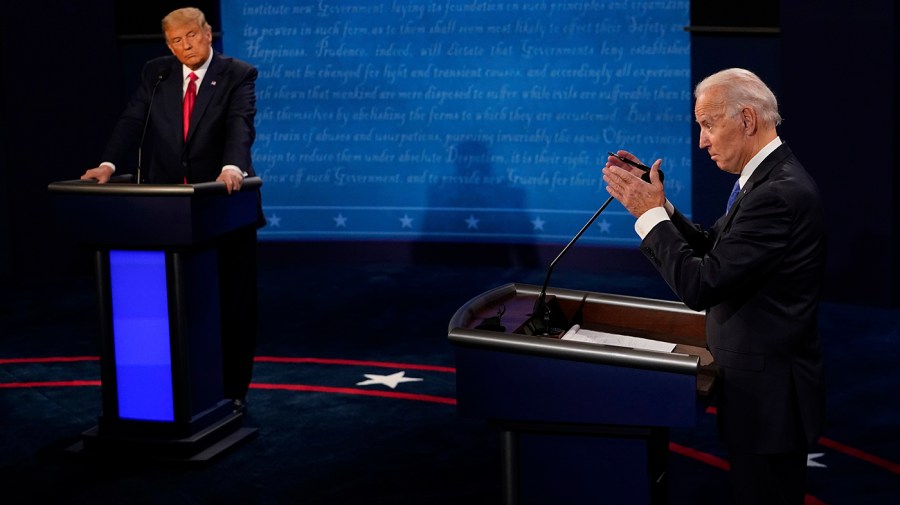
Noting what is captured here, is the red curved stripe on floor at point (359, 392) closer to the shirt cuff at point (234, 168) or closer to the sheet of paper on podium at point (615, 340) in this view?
the shirt cuff at point (234, 168)

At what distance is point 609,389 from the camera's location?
2.46 metres

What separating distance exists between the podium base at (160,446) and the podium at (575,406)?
1.92 m

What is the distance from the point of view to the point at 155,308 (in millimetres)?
4211

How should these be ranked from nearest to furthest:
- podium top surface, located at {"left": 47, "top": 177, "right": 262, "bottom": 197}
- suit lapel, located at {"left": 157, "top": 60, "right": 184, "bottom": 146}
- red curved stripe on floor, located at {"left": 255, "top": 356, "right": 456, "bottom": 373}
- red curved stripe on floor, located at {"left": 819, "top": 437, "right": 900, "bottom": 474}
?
podium top surface, located at {"left": 47, "top": 177, "right": 262, "bottom": 197}
red curved stripe on floor, located at {"left": 819, "top": 437, "right": 900, "bottom": 474}
suit lapel, located at {"left": 157, "top": 60, "right": 184, "bottom": 146}
red curved stripe on floor, located at {"left": 255, "top": 356, "right": 456, "bottom": 373}

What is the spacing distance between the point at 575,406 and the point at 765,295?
0.46 metres

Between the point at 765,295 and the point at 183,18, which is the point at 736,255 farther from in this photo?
the point at 183,18

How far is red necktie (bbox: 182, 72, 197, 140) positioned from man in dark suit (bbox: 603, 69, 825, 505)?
2476 mm

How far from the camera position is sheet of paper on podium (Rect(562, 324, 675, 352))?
263cm

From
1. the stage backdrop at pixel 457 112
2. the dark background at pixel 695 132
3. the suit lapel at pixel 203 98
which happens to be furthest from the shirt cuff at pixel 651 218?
the stage backdrop at pixel 457 112

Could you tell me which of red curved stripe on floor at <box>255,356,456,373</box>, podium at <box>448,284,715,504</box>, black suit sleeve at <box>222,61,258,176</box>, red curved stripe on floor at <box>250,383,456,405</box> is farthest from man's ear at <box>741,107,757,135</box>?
red curved stripe on floor at <box>255,356,456,373</box>

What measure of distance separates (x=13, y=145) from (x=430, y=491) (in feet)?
16.9

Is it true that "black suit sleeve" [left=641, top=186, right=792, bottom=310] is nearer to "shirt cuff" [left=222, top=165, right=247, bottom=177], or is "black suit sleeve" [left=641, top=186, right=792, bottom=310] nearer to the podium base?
"shirt cuff" [left=222, top=165, right=247, bottom=177]

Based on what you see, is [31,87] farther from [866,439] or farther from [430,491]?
[866,439]

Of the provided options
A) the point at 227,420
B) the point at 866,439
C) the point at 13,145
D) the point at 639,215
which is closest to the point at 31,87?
the point at 13,145
